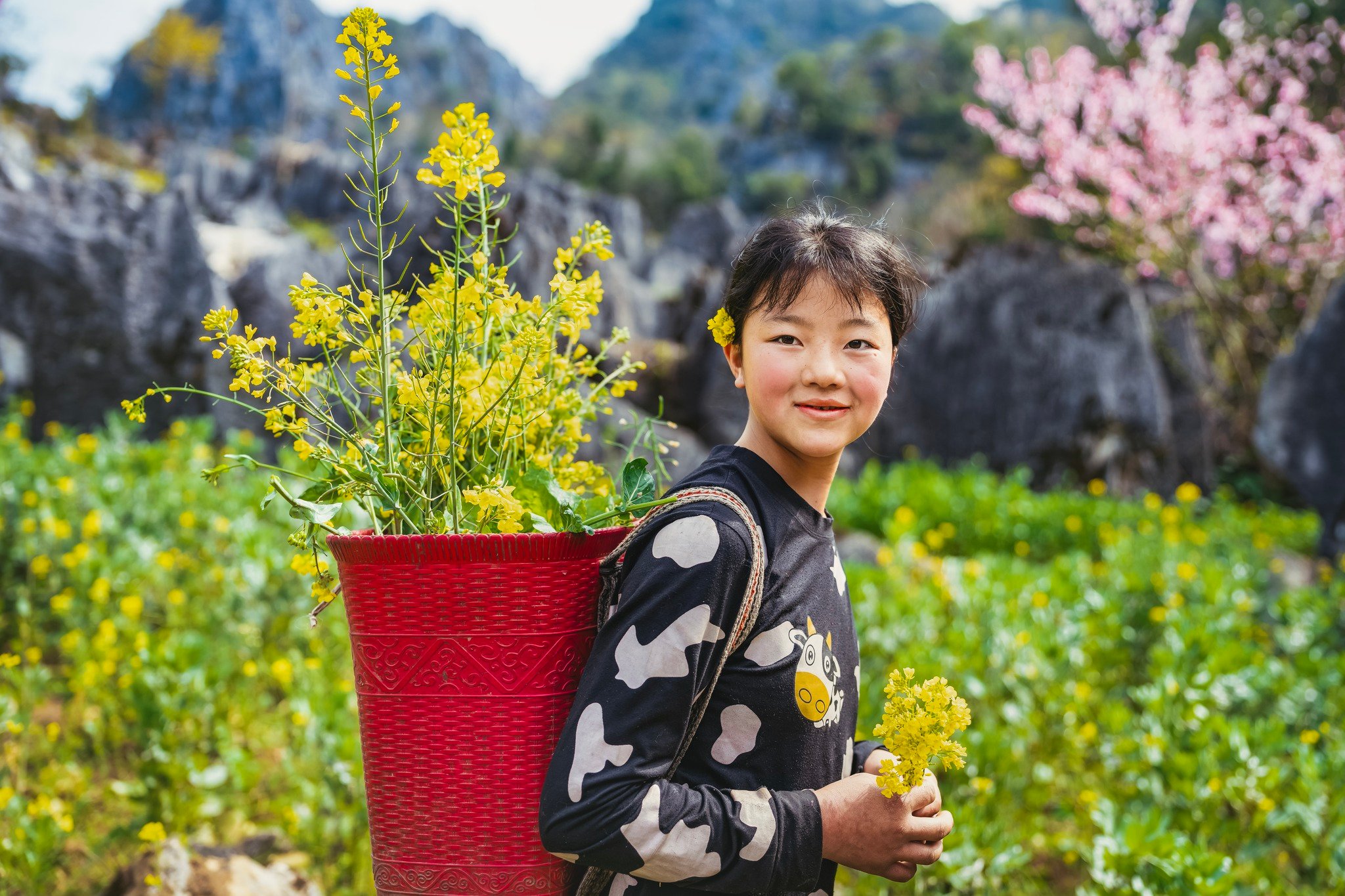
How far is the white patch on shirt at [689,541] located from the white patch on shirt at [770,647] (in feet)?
0.46

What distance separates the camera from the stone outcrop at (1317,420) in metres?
5.36

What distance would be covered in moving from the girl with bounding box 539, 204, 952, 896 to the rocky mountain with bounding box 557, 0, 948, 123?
83.7 metres

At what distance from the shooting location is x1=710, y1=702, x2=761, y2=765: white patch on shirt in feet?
3.59

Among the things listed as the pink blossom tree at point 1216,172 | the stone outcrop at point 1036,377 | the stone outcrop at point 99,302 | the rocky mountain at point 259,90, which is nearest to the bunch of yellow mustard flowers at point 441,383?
the stone outcrop at point 99,302

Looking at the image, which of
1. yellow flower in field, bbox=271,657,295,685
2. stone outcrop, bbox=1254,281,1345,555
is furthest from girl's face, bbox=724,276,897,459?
stone outcrop, bbox=1254,281,1345,555

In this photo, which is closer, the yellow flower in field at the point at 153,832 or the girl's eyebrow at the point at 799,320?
the girl's eyebrow at the point at 799,320

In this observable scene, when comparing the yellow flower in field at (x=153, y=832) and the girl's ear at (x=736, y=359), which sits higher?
the girl's ear at (x=736, y=359)

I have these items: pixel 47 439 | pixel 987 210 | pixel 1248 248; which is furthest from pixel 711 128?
pixel 47 439

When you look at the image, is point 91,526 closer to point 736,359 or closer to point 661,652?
point 736,359

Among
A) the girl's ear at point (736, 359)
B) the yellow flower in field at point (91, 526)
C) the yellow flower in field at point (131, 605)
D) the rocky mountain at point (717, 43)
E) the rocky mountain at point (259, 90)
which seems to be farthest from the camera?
the rocky mountain at point (717, 43)

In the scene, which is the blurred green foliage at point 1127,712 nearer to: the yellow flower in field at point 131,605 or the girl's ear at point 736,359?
the girl's ear at point 736,359

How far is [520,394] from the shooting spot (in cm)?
121

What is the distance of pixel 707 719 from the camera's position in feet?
3.60

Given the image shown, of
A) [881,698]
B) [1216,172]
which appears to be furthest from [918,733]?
[1216,172]
